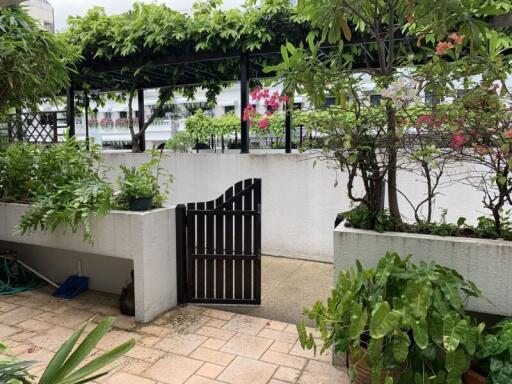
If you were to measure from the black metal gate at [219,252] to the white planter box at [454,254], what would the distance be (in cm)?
116

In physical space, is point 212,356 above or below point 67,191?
below

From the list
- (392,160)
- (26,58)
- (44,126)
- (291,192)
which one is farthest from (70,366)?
(44,126)

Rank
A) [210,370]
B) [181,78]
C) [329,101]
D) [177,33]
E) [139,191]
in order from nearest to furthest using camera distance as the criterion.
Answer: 1. [210,370]
2. [329,101]
3. [139,191]
4. [177,33]
5. [181,78]

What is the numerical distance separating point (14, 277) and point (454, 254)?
14.2 ft

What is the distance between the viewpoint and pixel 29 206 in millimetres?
3895

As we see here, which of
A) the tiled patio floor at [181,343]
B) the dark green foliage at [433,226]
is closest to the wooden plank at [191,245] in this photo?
the tiled patio floor at [181,343]

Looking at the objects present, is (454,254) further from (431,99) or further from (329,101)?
(329,101)

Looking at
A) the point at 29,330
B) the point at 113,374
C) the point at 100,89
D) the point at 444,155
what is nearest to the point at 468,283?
the point at 444,155

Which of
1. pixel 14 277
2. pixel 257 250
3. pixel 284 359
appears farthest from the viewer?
pixel 14 277

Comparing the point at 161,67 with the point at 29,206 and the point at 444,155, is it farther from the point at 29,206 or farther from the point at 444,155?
the point at 444,155

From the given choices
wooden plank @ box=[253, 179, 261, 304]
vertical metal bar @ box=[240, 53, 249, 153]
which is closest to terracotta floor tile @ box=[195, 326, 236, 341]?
wooden plank @ box=[253, 179, 261, 304]

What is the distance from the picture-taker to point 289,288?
13.9 ft

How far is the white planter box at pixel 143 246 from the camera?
3311 millimetres

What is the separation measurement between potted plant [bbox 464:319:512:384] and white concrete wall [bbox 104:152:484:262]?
283cm
